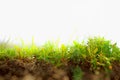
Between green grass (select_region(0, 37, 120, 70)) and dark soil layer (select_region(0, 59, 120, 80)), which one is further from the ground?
green grass (select_region(0, 37, 120, 70))

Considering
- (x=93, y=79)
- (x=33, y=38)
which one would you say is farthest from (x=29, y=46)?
(x=93, y=79)

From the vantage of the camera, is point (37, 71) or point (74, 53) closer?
point (37, 71)

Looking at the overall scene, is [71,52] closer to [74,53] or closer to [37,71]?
[74,53]

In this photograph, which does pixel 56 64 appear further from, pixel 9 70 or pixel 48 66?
pixel 9 70

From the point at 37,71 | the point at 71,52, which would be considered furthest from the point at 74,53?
the point at 37,71

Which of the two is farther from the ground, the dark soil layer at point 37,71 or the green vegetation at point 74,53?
the green vegetation at point 74,53
